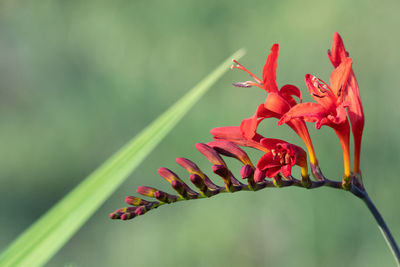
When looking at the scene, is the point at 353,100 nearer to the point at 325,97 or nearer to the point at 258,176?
the point at 325,97

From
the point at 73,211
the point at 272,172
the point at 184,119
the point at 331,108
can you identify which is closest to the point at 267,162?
the point at 272,172

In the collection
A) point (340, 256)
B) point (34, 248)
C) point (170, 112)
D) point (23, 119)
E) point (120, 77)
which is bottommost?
point (340, 256)

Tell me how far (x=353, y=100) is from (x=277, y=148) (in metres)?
0.14

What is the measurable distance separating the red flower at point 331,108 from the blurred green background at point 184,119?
1.72m

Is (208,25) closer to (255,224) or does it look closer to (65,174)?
(65,174)

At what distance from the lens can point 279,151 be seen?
0.77 metres

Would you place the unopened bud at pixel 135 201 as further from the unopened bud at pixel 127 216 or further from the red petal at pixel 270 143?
the red petal at pixel 270 143

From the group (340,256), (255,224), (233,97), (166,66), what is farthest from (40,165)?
(340,256)

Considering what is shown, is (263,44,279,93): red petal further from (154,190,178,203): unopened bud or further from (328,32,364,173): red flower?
(154,190,178,203): unopened bud

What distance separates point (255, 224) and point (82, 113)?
1.50 metres

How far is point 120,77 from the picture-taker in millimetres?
3775

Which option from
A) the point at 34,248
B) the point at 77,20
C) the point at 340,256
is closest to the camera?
the point at 34,248

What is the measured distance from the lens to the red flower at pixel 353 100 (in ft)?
2.67

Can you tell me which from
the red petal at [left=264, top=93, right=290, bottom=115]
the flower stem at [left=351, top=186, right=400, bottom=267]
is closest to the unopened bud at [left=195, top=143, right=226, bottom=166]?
the red petal at [left=264, top=93, right=290, bottom=115]
